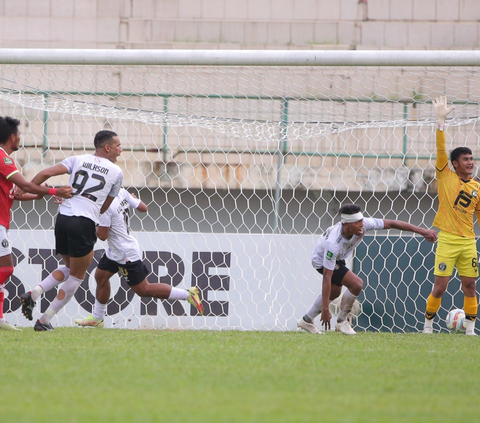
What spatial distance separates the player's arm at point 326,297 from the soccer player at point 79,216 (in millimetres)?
2030

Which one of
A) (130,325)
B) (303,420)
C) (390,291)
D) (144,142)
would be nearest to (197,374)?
(303,420)

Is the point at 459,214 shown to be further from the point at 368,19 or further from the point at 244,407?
the point at 368,19

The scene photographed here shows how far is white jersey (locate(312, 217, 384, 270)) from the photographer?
631 centimetres

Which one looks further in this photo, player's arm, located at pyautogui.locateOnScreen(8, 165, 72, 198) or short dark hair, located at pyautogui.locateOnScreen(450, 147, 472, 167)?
short dark hair, located at pyautogui.locateOnScreen(450, 147, 472, 167)

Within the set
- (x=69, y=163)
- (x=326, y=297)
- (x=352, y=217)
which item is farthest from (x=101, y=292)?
(x=352, y=217)

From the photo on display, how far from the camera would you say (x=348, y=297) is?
664cm

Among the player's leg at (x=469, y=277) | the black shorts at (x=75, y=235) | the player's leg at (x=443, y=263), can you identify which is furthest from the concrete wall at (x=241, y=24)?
the black shorts at (x=75, y=235)

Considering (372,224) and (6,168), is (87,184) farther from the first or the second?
(372,224)

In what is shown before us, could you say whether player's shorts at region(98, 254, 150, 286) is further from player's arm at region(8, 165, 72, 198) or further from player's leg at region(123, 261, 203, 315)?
player's arm at region(8, 165, 72, 198)

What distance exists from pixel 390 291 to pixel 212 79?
519 cm

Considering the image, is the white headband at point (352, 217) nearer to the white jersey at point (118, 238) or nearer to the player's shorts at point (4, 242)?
the white jersey at point (118, 238)

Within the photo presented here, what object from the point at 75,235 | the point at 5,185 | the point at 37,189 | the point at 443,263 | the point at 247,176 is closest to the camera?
the point at 37,189

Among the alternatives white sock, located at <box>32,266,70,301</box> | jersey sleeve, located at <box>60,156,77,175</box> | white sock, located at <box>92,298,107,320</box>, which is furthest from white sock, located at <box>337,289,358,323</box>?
jersey sleeve, located at <box>60,156,77,175</box>

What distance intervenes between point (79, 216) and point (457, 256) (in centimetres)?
363
